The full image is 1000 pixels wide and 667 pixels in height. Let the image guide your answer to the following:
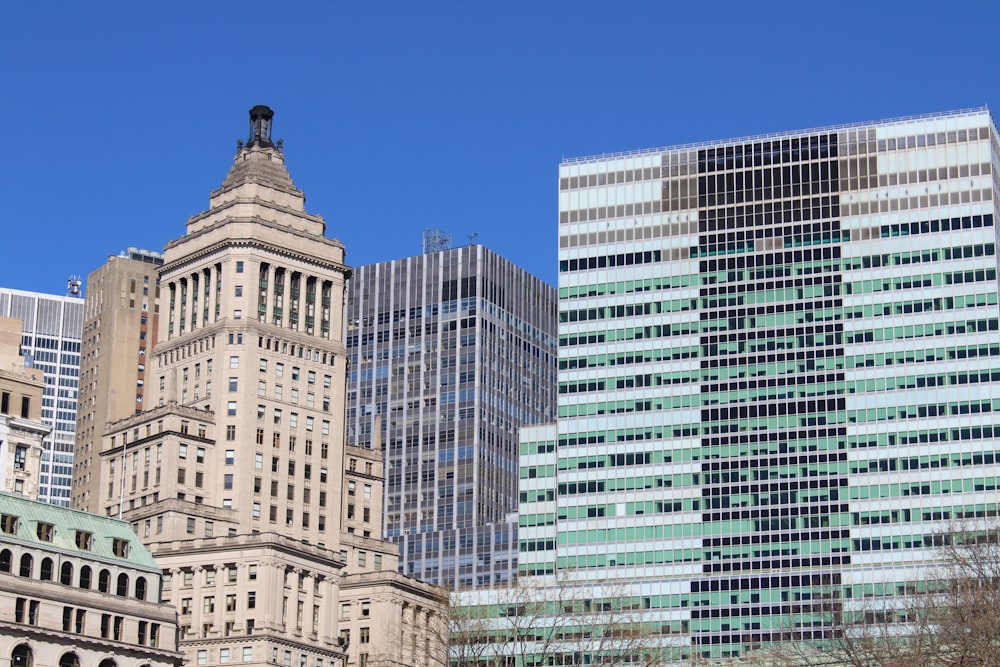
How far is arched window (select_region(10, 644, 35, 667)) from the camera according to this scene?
195500 millimetres

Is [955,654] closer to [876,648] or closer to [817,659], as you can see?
[876,648]

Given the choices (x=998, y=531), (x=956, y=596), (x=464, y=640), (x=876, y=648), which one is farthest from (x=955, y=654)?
(x=464, y=640)

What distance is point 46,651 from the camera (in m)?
199

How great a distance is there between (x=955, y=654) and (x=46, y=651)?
9171 cm

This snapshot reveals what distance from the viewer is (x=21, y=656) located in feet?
645

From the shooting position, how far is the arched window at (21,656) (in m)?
196

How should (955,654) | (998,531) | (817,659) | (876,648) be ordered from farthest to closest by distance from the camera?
(817,659), (998,531), (876,648), (955,654)

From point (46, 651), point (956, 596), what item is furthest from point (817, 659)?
point (46, 651)

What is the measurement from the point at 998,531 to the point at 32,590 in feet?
302

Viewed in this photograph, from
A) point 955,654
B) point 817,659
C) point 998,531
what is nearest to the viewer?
point 955,654

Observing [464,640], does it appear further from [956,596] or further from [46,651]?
[956,596]

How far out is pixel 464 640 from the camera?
194500 millimetres

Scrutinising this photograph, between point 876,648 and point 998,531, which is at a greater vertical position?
point 998,531

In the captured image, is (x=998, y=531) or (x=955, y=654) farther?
(x=998, y=531)
